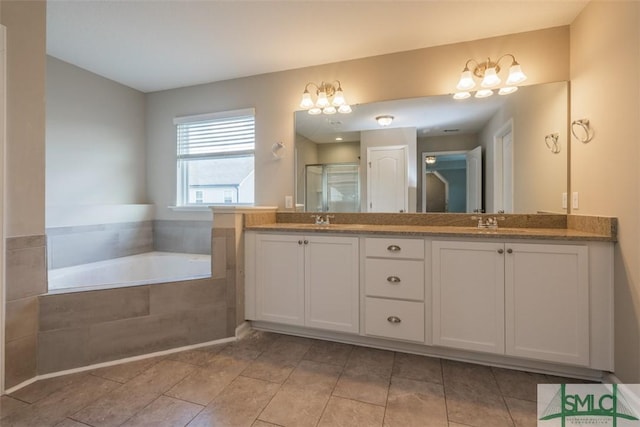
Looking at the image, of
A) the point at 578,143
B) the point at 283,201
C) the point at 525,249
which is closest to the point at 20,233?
the point at 283,201

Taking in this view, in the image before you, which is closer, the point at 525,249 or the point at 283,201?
the point at 525,249

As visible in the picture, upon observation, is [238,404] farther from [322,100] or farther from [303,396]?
[322,100]

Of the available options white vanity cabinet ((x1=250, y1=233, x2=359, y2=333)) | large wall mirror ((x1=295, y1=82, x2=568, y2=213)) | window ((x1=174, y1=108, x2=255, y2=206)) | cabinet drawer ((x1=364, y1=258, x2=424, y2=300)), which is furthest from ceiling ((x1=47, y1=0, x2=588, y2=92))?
cabinet drawer ((x1=364, y1=258, x2=424, y2=300))

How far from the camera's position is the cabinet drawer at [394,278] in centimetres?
191

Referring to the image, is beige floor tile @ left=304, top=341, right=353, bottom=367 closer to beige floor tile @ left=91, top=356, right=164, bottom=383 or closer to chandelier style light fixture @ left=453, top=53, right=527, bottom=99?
beige floor tile @ left=91, top=356, right=164, bottom=383

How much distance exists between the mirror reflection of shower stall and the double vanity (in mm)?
578

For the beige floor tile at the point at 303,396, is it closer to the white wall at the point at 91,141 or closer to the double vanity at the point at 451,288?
the double vanity at the point at 451,288

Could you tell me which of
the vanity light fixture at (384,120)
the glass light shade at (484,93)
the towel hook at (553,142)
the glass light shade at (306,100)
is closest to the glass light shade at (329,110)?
the glass light shade at (306,100)

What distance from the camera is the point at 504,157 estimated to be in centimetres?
225

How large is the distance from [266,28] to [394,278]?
6.53 feet

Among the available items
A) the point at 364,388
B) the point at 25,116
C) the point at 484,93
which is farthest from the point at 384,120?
the point at 25,116

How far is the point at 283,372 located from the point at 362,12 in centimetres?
236

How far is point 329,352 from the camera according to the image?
2035 mm

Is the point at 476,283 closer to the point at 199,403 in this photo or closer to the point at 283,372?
the point at 283,372
